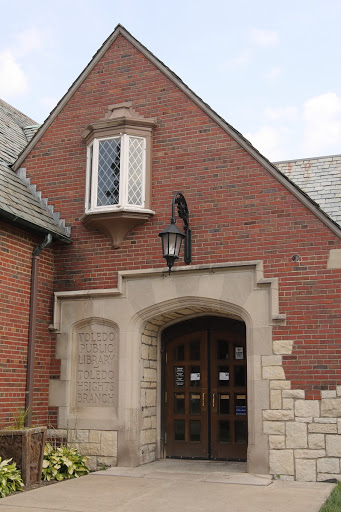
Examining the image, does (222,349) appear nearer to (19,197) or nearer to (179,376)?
(179,376)

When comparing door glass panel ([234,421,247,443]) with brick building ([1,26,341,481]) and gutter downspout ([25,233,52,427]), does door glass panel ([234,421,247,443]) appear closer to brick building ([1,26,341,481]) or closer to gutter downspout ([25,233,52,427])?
brick building ([1,26,341,481])

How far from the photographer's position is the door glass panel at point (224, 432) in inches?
413

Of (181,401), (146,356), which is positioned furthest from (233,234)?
(181,401)

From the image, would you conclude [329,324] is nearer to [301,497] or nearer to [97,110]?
[301,497]

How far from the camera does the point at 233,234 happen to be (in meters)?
9.64

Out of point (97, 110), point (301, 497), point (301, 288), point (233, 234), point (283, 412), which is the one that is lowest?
point (301, 497)

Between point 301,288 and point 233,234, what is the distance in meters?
1.39

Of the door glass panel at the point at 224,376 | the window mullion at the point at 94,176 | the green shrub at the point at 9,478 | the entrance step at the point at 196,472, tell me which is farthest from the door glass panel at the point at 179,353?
the green shrub at the point at 9,478

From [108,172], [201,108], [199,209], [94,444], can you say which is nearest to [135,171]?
[108,172]

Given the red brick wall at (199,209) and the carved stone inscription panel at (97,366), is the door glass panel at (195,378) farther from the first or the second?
the red brick wall at (199,209)

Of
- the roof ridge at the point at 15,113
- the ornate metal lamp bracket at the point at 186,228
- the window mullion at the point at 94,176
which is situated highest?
the roof ridge at the point at 15,113

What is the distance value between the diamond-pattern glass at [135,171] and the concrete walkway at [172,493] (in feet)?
14.3

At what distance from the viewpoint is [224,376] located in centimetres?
1061

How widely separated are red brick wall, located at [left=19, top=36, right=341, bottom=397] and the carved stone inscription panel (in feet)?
2.70
